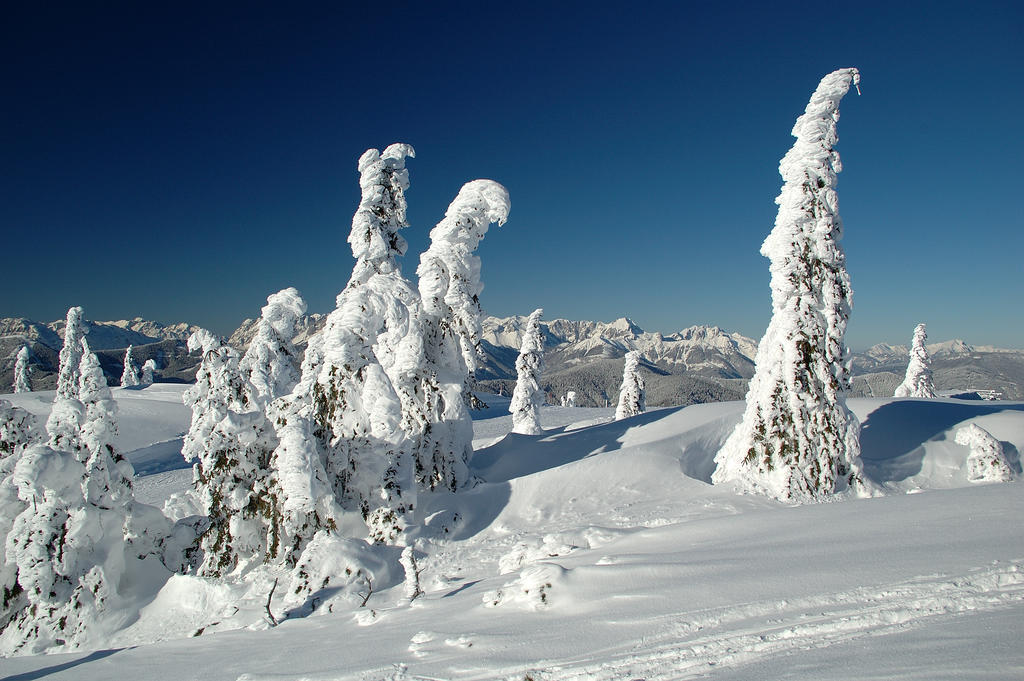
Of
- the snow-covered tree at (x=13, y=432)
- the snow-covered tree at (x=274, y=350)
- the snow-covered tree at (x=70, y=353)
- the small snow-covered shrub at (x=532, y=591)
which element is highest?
the snow-covered tree at (x=70, y=353)

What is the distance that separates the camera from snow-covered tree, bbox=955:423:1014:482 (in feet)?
37.8

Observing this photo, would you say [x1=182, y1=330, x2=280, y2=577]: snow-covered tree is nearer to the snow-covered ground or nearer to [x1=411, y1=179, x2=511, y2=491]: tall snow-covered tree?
the snow-covered ground

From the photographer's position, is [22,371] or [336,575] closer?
[336,575]

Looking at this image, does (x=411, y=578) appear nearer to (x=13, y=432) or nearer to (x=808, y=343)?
(x=13, y=432)

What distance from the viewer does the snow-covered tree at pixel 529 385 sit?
32.9 meters

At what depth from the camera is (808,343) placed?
1150 cm

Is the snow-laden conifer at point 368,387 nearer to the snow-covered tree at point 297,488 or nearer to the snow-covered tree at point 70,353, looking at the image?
the snow-covered tree at point 297,488

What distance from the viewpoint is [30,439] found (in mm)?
10141

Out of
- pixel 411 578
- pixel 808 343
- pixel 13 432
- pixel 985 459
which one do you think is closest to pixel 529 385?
pixel 808 343

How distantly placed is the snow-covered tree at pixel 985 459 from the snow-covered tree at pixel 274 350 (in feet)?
72.6

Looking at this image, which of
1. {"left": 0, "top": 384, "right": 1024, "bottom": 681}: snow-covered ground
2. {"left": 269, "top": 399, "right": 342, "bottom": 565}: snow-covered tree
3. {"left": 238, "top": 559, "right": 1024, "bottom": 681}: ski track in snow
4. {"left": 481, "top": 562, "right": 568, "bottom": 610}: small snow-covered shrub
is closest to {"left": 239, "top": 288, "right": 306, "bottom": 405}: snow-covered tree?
{"left": 269, "top": 399, "right": 342, "bottom": 565}: snow-covered tree

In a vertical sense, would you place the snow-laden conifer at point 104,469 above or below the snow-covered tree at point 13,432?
below

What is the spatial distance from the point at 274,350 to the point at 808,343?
21160mm

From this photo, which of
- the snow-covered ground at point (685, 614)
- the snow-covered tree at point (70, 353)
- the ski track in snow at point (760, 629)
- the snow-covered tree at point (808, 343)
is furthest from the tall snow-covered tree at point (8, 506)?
the snow-covered tree at point (70, 353)
